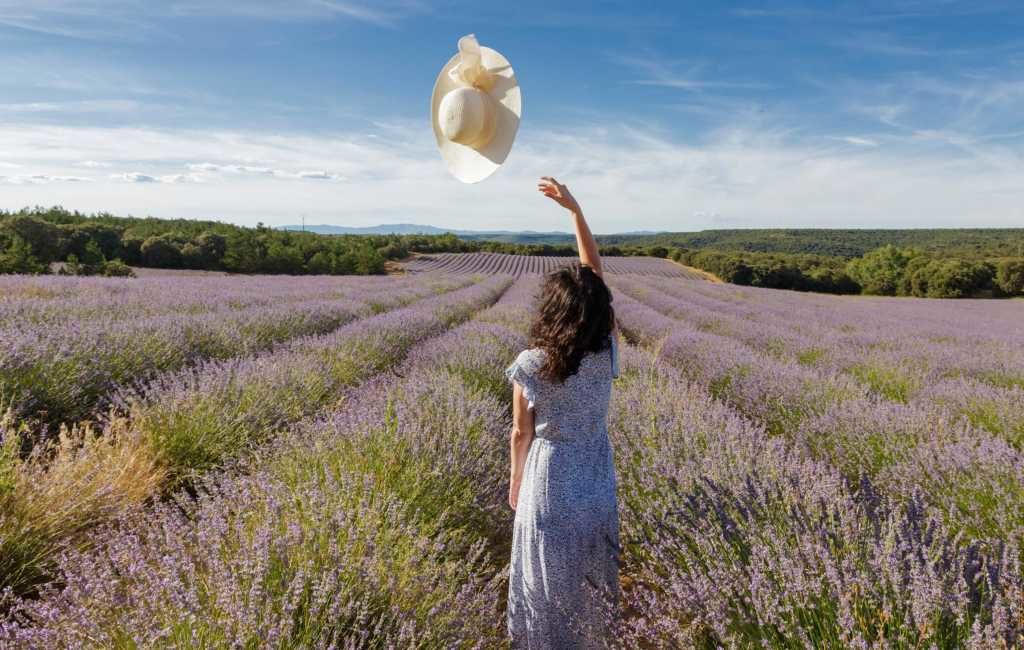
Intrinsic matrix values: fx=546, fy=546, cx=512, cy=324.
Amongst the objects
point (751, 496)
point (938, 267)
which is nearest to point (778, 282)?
point (938, 267)

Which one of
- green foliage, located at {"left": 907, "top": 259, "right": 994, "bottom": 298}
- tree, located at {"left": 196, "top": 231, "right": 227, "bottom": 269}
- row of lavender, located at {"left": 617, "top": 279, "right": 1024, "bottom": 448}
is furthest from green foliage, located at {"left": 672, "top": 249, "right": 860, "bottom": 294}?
tree, located at {"left": 196, "top": 231, "right": 227, "bottom": 269}

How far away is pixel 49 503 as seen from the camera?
7.06 feet

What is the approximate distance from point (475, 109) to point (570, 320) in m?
0.77

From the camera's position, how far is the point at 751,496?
1.92m

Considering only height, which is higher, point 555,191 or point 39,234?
point 39,234

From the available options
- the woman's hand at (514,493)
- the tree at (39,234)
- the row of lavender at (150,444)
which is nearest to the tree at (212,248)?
the tree at (39,234)

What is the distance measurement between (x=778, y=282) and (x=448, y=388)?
43.1m

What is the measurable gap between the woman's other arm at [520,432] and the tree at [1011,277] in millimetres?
47044

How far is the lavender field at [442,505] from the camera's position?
1.32 meters

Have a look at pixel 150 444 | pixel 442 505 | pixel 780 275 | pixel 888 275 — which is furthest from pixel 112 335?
pixel 888 275

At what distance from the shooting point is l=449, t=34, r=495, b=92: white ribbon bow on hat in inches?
45.6

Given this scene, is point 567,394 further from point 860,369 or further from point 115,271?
point 115,271

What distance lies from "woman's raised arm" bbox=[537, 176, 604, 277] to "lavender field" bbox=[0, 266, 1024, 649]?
36.5 inches

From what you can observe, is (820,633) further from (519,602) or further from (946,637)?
(519,602)
